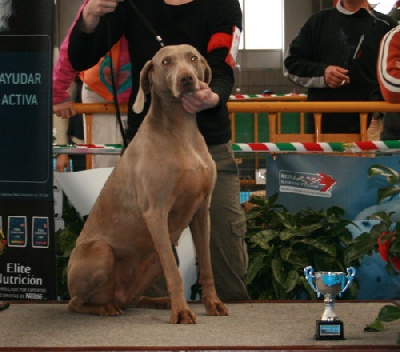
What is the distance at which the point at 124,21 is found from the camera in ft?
11.5

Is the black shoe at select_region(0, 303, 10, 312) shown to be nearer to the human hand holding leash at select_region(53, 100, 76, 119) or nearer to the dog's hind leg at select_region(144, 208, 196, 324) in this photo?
the dog's hind leg at select_region(144, 208, 196, 324)

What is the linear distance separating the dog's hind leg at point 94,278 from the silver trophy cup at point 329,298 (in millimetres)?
694

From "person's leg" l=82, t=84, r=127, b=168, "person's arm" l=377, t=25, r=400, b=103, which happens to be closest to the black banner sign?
"person's leg" l=82, t=84, r=127, b=168

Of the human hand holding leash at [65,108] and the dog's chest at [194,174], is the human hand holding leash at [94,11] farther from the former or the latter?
the human hand holding leash at [65,108]

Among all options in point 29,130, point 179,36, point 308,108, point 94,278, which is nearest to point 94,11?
point 179,36

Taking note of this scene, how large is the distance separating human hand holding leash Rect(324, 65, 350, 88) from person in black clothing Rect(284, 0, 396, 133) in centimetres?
12

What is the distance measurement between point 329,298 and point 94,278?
806 mm

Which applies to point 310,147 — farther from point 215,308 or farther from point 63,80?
point 215,308

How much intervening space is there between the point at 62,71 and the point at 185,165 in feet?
4.62

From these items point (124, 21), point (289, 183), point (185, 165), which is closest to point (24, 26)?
point (124, 21)

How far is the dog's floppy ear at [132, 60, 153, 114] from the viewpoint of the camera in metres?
2.98

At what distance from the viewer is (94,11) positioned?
10.8 ft

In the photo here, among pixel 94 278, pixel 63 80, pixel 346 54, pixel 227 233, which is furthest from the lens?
pixel 346 54

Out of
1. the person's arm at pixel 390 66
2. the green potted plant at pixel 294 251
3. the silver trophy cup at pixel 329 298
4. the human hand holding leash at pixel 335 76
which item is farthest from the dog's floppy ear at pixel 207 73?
the human hand holding leash at pixel 335 76
